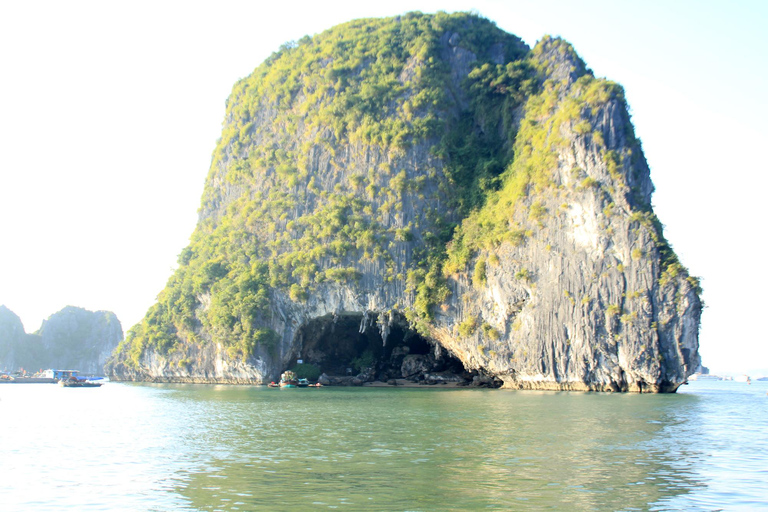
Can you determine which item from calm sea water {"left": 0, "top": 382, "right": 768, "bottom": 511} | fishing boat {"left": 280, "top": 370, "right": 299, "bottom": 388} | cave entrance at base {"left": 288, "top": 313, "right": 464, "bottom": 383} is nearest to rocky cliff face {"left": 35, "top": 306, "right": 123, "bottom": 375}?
cave entrance at base {"left": 288, "top": 313, "right": 464, "bottom": 383}

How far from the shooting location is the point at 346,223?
179 ft

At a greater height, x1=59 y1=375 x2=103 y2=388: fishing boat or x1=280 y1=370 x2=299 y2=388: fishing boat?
x1=280 y1=370 x2=299 y2=388: fishing boat

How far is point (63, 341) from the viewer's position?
116625 millimetres

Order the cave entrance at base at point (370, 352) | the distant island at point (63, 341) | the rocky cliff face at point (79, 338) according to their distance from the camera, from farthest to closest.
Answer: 1. the rocky cliff face at point (79, 338)
2. the distant island at point (63, 341)
3. the cave entrance at base at point (370, 352)

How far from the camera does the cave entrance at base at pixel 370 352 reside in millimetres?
54531

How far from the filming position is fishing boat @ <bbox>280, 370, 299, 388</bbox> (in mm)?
49562

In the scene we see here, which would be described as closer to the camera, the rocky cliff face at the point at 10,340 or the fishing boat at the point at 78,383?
the fishing boat at the point at 78,383

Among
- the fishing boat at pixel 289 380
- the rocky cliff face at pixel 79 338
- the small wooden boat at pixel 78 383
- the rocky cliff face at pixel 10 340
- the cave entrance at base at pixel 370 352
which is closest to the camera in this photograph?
the fishing boat at pixel 289 380

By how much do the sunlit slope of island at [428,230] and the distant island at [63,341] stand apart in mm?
55315

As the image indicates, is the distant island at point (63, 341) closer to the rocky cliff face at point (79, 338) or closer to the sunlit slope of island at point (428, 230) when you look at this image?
the rocky cliff face at point (79, 338)

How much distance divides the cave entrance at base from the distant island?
71350mm

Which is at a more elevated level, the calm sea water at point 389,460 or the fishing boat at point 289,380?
the fishing boat at point 289,380

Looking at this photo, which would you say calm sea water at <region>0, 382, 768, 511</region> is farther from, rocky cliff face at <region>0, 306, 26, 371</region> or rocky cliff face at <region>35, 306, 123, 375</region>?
rocky cliff face at <region>35, 306, 123, 375</region>

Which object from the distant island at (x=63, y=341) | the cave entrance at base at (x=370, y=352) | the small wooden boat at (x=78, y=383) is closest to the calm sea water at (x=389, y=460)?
the cave entrance at base at (x=370, y=352)
